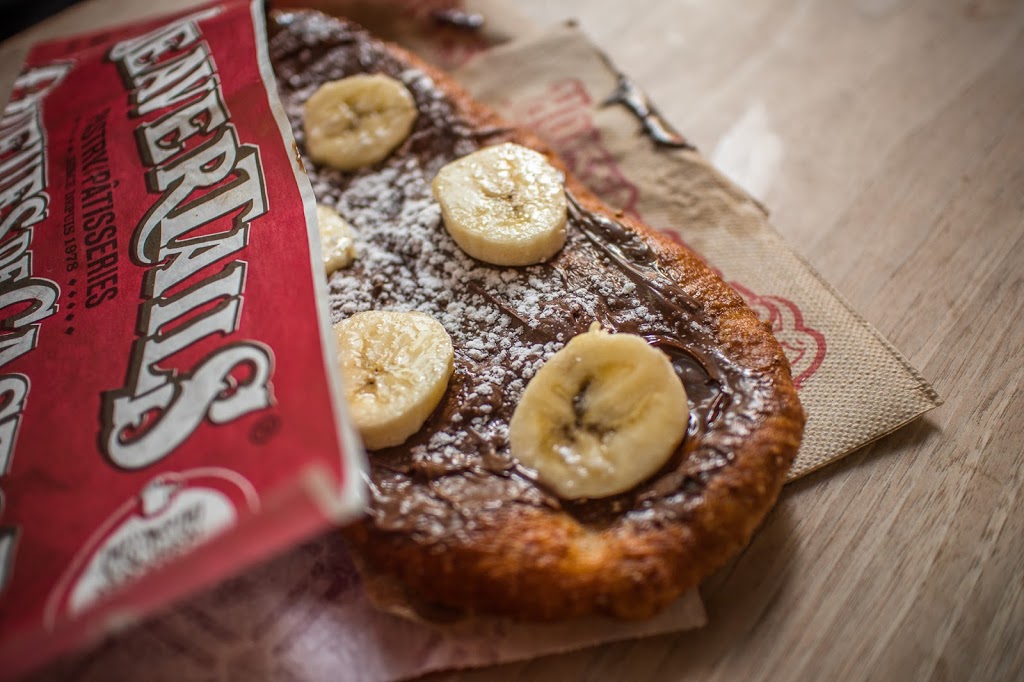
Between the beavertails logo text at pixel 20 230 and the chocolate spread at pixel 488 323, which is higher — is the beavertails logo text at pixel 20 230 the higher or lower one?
the higher one

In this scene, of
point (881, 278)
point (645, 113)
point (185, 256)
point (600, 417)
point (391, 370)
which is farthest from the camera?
point (645, 113)

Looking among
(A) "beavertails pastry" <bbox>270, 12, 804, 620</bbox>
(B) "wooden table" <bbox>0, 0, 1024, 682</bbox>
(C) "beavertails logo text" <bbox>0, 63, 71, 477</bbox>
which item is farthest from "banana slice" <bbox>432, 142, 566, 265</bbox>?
(C) "beavertails logo text" <bbox>0, 63, 71, 477</bbox>

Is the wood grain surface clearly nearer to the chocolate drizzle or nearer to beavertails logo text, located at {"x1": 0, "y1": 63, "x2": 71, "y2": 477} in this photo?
the chocolate drizzle

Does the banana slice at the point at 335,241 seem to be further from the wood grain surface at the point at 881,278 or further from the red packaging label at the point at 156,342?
the wood grain surface at the point at 881,278

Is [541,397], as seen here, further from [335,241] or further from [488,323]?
[335,241]

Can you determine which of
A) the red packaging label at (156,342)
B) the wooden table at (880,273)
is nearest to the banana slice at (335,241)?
the red packaging label at (156,342)

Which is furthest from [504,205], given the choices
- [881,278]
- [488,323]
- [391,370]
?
[881,278]
